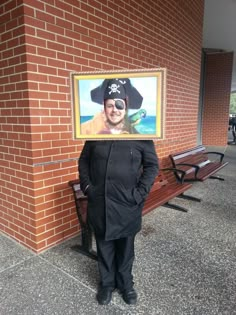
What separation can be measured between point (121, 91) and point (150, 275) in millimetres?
1709

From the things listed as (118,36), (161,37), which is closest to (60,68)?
(118,36)

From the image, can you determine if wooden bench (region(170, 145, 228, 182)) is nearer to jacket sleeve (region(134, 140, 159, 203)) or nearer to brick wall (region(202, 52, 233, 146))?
jacket sleeve (region(134, 140, 159, 203))

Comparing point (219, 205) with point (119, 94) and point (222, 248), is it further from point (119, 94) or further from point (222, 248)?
point (119, 94)

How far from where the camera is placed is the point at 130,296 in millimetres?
2111

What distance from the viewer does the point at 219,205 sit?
4422 millimetres

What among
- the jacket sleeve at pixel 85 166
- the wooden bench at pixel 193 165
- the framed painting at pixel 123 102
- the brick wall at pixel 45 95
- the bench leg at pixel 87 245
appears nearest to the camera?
the framed painting at pixel 123 102

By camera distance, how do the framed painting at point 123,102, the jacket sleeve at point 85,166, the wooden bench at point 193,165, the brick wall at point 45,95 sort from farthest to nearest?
the wooden bench at point 193,165 → the brick wall at point 45,95 → the jacket sleeve at point 85,166 → the framed painting at point 123,102

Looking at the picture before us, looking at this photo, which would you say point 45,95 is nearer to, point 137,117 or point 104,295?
point 137,117

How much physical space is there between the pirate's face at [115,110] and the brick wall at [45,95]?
93cm

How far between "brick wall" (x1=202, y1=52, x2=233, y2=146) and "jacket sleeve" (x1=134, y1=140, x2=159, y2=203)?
36.1 feet

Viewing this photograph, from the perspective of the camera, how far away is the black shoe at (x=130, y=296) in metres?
2.10

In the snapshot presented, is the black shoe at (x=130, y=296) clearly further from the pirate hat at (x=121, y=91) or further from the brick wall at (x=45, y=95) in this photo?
the pirate hat at (x=121, y=91)

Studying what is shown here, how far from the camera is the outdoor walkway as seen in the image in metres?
2.07

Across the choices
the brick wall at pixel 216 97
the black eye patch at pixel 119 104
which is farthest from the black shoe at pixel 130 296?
the brick wall at pixel 216 97
